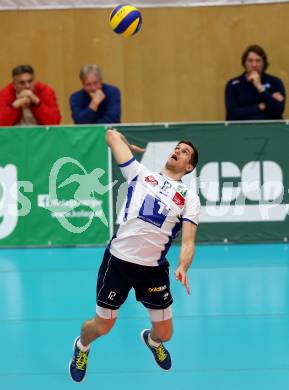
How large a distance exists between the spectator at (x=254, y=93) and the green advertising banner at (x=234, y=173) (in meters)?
0.33

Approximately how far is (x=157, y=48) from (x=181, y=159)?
948 centimetres

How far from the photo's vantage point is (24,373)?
6762 millimetres

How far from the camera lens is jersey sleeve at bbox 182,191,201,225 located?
6629mm

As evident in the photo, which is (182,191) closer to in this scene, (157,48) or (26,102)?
(26,102)

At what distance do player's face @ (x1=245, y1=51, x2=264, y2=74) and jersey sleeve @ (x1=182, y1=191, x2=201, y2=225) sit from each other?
694cm

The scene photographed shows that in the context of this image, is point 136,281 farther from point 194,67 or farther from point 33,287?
point 194,67

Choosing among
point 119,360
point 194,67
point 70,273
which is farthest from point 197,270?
point 194,67

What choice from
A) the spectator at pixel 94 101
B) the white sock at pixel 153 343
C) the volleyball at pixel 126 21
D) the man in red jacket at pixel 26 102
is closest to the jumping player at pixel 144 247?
the white sock at pixel 153 343

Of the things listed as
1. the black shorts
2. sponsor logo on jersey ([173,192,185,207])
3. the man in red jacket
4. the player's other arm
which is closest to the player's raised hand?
the player's other arm

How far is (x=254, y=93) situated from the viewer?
43.8 ft

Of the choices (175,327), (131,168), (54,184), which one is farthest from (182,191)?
(54,184)

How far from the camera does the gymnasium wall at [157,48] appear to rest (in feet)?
51.9

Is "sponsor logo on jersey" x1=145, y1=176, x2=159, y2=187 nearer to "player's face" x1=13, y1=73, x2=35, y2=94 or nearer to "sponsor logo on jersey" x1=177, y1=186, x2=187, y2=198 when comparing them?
"sponsor logo on jersey" x1=177, y1=186, x2=187, y2=198

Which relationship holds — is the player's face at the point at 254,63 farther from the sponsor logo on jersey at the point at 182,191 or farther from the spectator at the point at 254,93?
the sponsor logo on jersey at the point at 182,191
